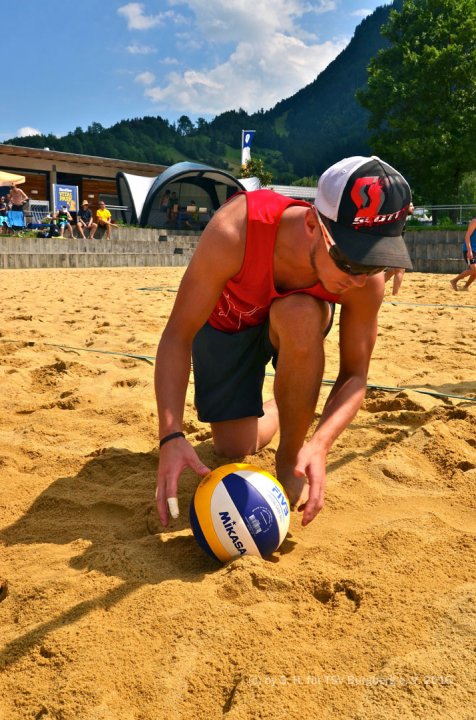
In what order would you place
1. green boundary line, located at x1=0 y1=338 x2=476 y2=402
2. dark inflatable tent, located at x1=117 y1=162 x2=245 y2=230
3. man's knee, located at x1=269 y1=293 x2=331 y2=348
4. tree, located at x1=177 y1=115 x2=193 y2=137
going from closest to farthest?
man's knee, located at x1=269 y1=293 x2=331 y2=348, green boundary line, located at x1=0 y1=338 x2=476 y2=402, dark inflatable tent, located at x1=117 y1=162 x2=245 y2=230, tree, located at x1=177 y1=115 x2=193 y2=137

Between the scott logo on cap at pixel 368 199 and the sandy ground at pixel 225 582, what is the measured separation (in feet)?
3.63

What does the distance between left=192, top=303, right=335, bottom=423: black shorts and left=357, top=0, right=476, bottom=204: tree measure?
2746 cm

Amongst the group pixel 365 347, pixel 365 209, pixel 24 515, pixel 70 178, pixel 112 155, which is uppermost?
pixel 112 155

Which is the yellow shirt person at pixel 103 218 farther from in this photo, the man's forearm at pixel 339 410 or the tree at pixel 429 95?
the man's forearm at pixel 339 410

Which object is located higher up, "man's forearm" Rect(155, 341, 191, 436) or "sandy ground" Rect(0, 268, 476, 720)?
"man's forearm" Rect(155, 341, 191, 436)

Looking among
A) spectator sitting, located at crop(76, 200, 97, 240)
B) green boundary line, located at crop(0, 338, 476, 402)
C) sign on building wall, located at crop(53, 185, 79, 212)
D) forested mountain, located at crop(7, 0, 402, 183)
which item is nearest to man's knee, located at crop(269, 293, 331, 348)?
green boundary line, located at crop(0, 338, 476, 402)

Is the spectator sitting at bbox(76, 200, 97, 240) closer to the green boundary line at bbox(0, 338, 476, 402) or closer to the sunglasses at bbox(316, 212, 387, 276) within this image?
the green boundary line at bbox(0, 338, 476, 402)

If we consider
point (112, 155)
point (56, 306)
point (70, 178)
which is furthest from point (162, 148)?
point (56, 306)

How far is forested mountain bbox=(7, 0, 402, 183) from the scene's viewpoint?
3814 inches

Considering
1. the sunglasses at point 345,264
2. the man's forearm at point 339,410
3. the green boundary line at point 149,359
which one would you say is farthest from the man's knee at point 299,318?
the green boundary line at point 149,359

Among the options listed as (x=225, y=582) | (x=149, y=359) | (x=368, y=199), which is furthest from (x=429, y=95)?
(x=225, y=582)

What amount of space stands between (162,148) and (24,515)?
114482 millimetres

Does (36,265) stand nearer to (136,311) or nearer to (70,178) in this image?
(136,311)

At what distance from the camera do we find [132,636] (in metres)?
1.66
